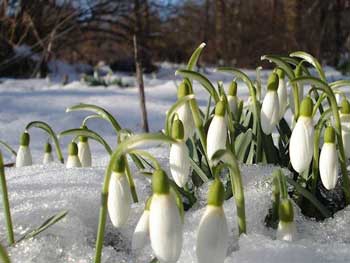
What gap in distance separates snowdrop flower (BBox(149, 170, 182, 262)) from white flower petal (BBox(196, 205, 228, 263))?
3 centimetres

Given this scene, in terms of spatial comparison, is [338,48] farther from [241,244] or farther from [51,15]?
[241,244]

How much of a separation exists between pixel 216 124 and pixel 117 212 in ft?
Answer: 0.82

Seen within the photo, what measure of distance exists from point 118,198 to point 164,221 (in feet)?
0.47

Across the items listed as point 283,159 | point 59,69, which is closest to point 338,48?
point 59,69

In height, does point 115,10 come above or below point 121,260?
above

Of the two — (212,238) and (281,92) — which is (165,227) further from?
(281,92)

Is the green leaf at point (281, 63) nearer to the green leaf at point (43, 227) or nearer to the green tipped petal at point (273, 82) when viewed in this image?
the green tipped petal at point (273, 82)

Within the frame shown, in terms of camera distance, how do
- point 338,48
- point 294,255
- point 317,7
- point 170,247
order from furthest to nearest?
1. point 317,7
2. point 338,48
3. point 294,255
4. point 170,247

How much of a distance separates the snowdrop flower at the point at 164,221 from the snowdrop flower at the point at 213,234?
0.10 ft

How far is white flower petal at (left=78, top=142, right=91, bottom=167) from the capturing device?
52.2 inches

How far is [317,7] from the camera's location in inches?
401

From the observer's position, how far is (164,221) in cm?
65

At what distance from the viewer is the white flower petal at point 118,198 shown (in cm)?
78

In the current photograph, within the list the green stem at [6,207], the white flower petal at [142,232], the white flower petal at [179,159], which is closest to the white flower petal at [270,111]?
the white flower petal at [179,159]
